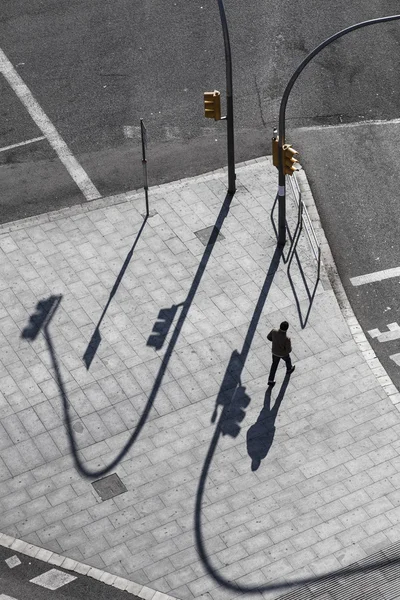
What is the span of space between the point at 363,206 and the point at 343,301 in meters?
3.01

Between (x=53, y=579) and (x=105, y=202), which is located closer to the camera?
(x=53, y=579)

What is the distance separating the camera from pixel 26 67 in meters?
26.9

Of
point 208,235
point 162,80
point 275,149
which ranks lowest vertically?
point 208,235

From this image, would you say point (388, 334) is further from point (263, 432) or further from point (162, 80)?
point (162, 80)

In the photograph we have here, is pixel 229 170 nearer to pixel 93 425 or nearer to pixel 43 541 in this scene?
pixel 93 425

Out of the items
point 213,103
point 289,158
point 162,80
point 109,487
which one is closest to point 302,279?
point 289,158

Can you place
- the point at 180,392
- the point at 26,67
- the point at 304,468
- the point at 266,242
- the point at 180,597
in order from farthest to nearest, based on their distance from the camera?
the point at 26,67 → the point at 266,242 → the point at 180,392 → the point at 304,468 → the point at 180,597

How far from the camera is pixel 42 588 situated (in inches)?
638

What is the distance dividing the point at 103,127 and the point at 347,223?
240 inches

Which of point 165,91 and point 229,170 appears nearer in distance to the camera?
point 229,170

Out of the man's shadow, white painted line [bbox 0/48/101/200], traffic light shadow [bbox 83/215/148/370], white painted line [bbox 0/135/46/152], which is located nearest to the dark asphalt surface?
the man's shadow

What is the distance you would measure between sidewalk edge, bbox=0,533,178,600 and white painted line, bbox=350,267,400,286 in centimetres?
771

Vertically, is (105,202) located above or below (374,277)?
above

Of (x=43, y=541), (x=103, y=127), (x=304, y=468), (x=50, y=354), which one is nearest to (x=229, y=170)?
(x=103, y=127)
